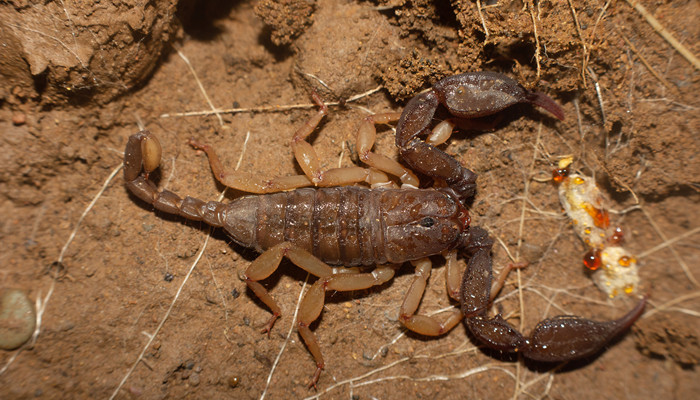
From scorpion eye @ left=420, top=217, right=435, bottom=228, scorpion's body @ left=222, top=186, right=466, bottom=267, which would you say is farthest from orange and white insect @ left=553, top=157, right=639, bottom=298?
scorpion eye @ left=420, top=217, right=435, bottom=228

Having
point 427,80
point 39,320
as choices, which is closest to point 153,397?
point 39,320

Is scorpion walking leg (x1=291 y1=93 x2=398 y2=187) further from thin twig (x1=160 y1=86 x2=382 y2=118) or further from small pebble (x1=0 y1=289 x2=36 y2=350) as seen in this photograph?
small pebble (x1=0 y1=289 x2=36 y2=350)

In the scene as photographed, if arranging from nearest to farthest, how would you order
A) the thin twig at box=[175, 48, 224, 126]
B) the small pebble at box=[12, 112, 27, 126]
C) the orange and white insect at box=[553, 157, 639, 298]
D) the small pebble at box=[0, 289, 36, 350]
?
1. the small pebble at box=[0, 289, 36, 350]
2. the small pebble at box=[12, 112, 27, 126]
3. the orange and white insect at box=[553, 157, 639, 298]
4. the thin twig at box=[175, 48, 224, 126]

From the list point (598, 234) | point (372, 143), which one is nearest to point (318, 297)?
point (372, 143)

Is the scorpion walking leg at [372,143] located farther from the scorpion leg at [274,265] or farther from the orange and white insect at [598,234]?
the orange and white insect at [598,234]

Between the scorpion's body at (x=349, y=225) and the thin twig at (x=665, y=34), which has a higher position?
the thin twig at (x=665, y=34)

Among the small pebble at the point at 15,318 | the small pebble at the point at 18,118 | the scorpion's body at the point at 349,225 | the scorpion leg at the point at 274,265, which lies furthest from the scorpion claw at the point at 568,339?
the small pebble at the point at 18,118

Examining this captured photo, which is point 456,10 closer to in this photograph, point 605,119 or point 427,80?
point 427,80
